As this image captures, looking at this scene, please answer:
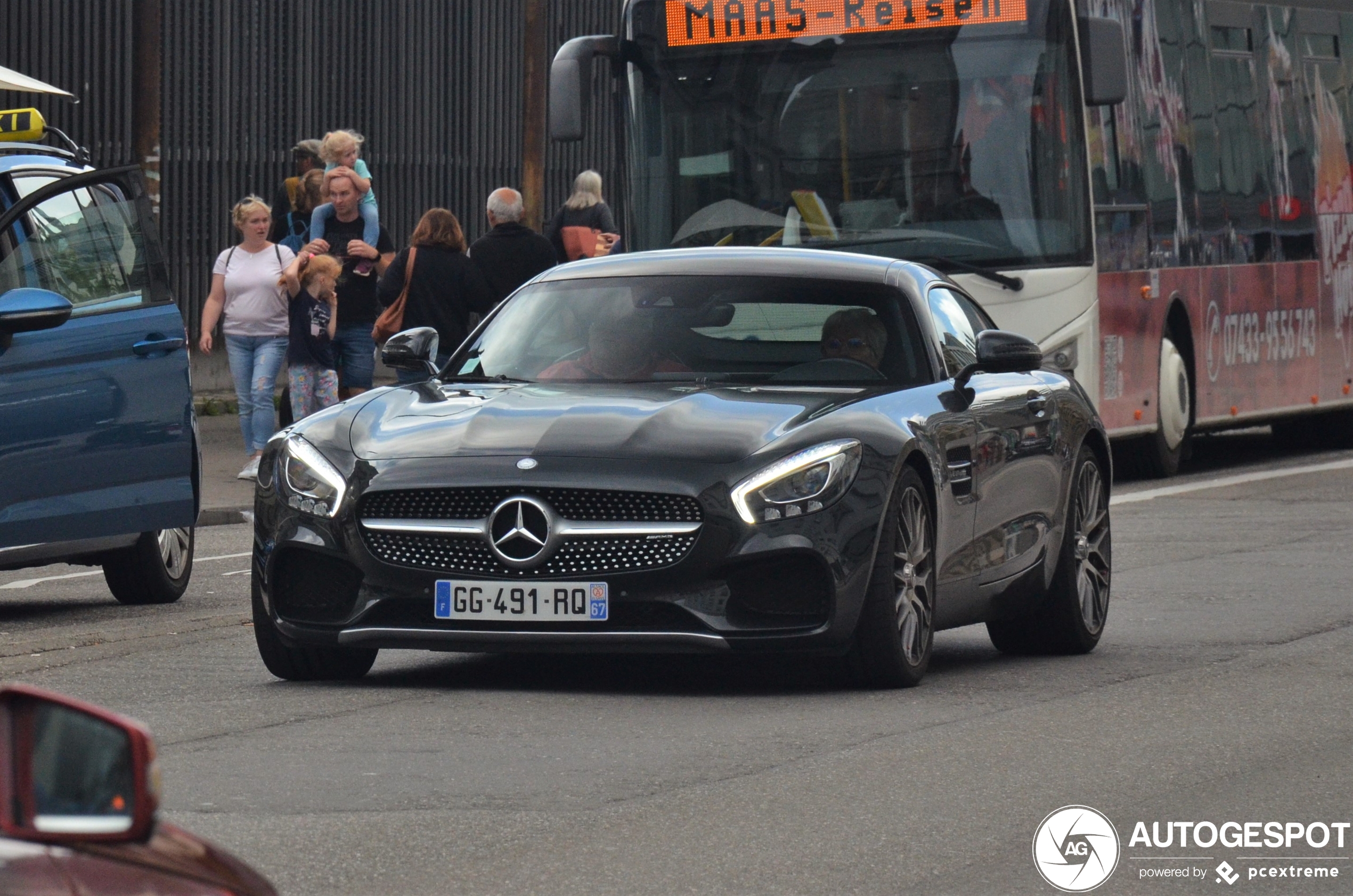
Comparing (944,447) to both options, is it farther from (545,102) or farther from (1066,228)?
(545,102)

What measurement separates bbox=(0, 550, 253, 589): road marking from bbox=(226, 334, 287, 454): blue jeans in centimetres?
298

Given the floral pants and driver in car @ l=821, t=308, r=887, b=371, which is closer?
driver in car @ l=821, t=308, r=887, b=371

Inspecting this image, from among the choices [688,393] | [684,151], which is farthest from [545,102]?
[688,393]

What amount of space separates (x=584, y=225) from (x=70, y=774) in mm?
18811

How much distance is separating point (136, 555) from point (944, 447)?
4324 mm

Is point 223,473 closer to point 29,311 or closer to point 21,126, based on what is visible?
point 21,126

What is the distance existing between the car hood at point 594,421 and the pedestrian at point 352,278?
8.60 m

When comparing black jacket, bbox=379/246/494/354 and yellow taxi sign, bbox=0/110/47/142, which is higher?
yellow taxi sign, bbox=0/110/47/142

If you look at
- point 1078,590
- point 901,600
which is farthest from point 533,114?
point 901,600

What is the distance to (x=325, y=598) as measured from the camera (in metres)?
8.04

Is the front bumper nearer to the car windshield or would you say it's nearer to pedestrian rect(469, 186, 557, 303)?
the car windshield

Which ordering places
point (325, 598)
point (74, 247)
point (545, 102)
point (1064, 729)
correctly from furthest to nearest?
point (545, 102)
point (74, 247)
point (325, 598)
point (1064, 729)

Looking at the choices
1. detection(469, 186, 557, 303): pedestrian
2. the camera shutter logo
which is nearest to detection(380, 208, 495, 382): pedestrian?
detection(469, 186, 557, 303): pedestrian

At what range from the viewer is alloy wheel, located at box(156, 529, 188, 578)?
38.0 feet
